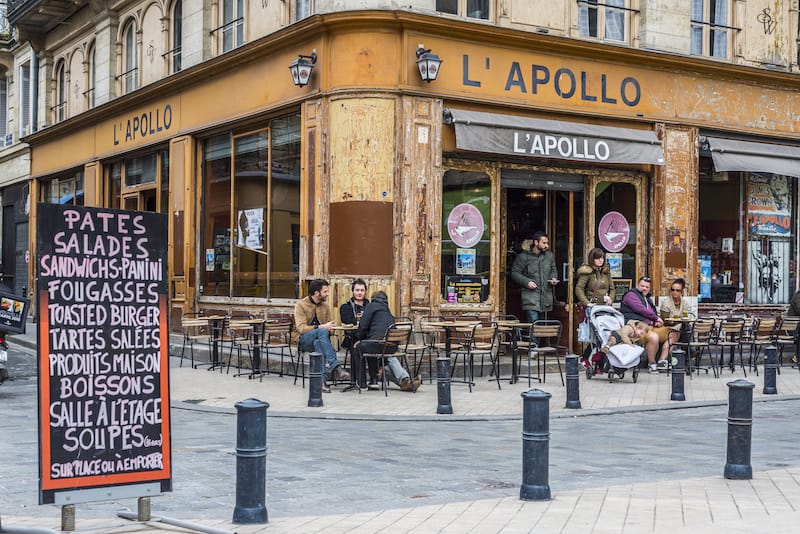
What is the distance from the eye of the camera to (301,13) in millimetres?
16172

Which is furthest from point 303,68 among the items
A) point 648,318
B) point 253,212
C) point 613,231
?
point 648,318

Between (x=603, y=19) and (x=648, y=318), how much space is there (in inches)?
205

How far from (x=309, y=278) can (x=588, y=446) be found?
718 centimetres

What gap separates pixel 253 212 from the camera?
1761 centimetres

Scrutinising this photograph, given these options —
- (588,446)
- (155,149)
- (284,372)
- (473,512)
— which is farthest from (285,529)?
(155,149)

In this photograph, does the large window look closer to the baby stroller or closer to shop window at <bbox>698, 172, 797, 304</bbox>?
the baby stroller

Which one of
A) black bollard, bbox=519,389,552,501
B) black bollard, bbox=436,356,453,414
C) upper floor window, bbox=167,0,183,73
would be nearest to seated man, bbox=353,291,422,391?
black bollard, bbox=436,356,453,414

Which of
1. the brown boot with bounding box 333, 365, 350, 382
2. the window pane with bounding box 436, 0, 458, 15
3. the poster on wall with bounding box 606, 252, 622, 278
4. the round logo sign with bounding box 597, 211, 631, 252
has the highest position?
the window pane with bounding box 436, 0, 458, 15

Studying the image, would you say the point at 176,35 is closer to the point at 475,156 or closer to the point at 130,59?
the point at 130,59

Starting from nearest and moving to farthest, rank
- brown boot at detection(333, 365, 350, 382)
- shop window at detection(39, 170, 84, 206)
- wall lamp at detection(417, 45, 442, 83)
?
brown boot at detection(333, 365, 350, 382), wall lamp at detection(417, 45, 442, 83), shop window at detection(39, 170, 84, 206)

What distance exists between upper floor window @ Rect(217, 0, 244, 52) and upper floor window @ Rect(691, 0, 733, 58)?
25.9ft

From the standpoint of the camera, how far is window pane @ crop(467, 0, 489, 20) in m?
15.7

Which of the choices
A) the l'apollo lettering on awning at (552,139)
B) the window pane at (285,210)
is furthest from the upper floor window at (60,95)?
the l'apollo lettering on awning at (552,139)

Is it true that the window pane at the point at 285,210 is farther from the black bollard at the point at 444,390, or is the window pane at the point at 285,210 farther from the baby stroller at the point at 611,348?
the black bollard at the point at 444,390
